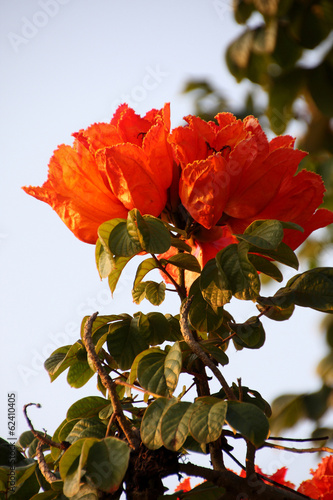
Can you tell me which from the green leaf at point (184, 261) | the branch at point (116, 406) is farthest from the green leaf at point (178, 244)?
the branch at point (116, 406)

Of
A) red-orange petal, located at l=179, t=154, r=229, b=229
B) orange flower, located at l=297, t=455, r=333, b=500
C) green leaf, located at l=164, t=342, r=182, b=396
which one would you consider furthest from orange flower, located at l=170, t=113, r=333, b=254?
orange flower, located at l=297, t=455, r=333, b=500

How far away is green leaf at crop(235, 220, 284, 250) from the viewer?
0.35 metres

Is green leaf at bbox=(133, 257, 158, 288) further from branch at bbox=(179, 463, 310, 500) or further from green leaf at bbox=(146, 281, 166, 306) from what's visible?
branch at bbox=(179, 463, 310, 500)

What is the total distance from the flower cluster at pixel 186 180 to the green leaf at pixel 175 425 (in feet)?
0.49

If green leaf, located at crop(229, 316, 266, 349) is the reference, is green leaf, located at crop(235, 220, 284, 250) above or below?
above

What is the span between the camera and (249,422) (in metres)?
0.32

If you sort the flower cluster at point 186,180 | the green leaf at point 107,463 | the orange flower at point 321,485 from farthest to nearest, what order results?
1. the orange flower at point 321,485
2. the flower cluster at point 186,180
3. the green leaf at point 107,463

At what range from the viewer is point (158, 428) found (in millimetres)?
336

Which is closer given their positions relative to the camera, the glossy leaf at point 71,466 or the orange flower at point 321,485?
the glossy leaf at point 71,466

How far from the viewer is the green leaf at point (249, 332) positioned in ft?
1.35

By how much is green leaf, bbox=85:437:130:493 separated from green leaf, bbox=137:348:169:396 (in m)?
0.04

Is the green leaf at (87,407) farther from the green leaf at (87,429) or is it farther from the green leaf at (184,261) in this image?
the green leaf at (184,261)

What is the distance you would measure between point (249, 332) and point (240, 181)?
123 millimetres

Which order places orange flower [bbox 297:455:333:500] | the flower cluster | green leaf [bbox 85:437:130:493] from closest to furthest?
1. green leaf [bbox 85:437:130:493]
2. the flower cluster
3. orange flower [bbox 297:455:333:500]
